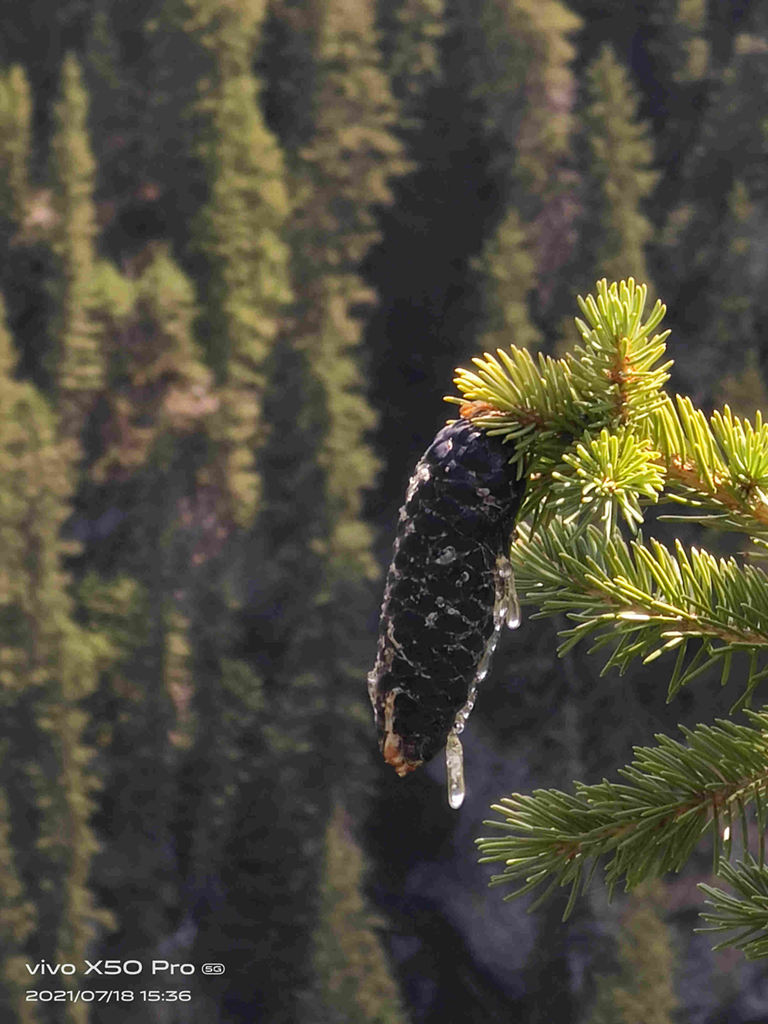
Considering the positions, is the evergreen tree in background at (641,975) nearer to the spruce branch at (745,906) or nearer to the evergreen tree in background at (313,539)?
the evergreen tree in background at (313,539)

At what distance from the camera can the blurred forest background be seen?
205 centimetres

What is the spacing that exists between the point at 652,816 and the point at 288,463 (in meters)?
1.92

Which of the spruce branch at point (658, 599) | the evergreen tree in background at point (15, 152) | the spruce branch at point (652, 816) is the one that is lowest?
the spruce branch at point (652, 816)

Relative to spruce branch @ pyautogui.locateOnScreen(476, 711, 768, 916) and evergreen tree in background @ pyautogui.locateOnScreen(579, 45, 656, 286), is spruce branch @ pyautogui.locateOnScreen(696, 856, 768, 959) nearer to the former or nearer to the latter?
spruce branch @ pyautogui.locateOnScreen(476, 711, 768, 916)

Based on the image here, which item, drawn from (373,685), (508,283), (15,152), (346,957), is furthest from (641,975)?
(373,685)

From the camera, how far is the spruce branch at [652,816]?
25 cm

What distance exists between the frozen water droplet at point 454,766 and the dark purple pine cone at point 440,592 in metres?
0.01

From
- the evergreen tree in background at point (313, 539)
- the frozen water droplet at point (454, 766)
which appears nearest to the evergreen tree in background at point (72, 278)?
the evergreen tree in background at point (313, 539)

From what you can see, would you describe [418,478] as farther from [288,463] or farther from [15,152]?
[15,152]

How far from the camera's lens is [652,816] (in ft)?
0.82

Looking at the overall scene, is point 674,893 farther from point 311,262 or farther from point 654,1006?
point 311,262

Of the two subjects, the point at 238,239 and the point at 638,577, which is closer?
the point at 638,577

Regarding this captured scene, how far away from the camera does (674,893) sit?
2.06 metres

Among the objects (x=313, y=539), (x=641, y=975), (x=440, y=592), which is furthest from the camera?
(x=313, y=539)
